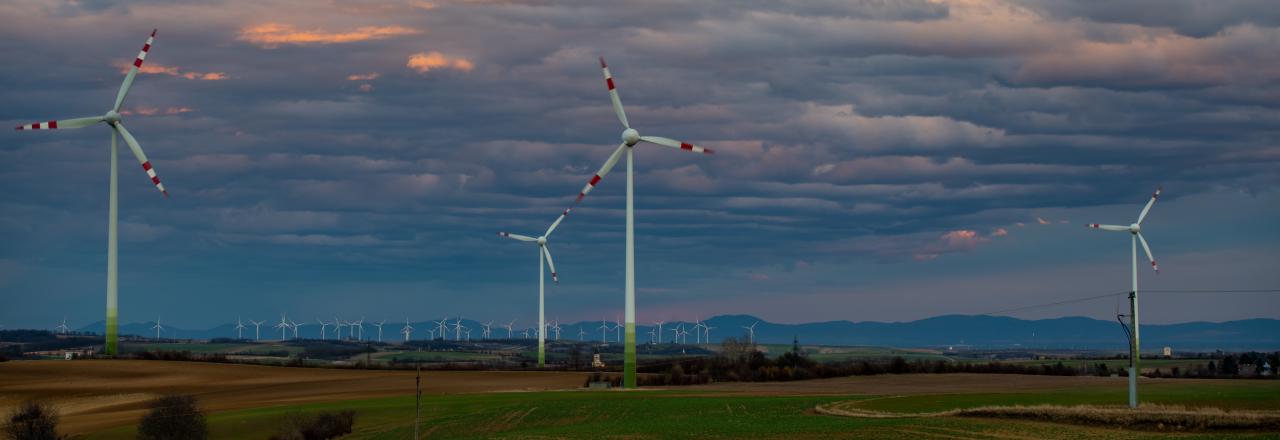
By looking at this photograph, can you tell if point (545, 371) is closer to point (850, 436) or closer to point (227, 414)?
point (227, 414)

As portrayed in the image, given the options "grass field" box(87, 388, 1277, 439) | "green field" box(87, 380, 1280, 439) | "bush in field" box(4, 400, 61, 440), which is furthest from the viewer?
"bush in field" box(4, 400, 61, 440)

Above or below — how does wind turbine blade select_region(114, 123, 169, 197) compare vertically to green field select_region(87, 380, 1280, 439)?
above

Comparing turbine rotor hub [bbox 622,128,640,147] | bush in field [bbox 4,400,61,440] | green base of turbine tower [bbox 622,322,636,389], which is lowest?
bush in field [bbox 4,400,61,440]

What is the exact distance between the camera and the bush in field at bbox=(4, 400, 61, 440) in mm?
81188

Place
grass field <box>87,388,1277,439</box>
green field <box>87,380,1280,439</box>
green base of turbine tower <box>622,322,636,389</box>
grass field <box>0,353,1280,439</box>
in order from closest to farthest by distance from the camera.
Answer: grass field <box>87,388,1277,439</box> < green field <box>87,380,1280,439</box> < grass field <box>0,353,1280,439</box> < green base of turbine tower <box>622,322,636,389</box>

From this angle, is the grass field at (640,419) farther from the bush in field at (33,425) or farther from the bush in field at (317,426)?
the bush in field at (33,425)

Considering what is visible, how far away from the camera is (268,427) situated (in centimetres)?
8519

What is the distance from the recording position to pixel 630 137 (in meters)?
116

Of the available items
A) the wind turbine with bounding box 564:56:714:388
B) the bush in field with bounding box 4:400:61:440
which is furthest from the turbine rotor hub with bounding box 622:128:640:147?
the bush in field with bounding box 4:400:61:440

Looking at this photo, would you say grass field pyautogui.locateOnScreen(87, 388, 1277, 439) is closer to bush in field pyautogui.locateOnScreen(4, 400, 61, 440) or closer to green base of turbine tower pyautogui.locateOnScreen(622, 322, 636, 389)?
bush in field pyautogui.locateOnScreen(4, 400, 61, 440)

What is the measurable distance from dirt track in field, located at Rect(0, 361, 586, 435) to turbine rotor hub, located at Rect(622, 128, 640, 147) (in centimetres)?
2289

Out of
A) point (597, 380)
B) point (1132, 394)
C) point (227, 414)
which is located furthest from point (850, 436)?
point (597, 380)

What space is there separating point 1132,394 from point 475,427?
34.6 m

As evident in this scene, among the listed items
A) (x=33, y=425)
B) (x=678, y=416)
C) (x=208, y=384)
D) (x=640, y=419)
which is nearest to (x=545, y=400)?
(x=678, y=416)
